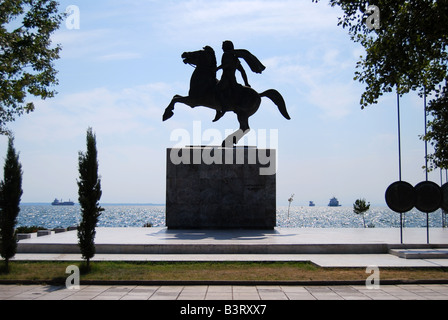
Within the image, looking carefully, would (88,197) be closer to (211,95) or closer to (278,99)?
(211,95)

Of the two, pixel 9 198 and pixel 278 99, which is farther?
pixel 278 99

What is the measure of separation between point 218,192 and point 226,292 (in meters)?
9.31

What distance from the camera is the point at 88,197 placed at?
9938mm

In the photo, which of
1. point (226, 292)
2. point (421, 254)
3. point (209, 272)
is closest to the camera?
point (226, 292)

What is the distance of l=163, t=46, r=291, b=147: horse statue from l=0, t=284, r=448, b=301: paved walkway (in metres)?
9.74

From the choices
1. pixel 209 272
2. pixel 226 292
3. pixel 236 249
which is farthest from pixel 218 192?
pixel 226 292

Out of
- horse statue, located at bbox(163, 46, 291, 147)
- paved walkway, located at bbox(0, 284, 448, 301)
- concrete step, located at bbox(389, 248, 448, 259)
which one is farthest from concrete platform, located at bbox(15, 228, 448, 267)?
horse statue, located at bbox(163, 46, 291, 147)

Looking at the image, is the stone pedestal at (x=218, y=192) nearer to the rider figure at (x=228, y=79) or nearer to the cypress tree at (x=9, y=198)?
the rider figure at (x=228, y=79)

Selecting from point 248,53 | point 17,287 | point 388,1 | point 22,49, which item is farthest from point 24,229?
point 388,1

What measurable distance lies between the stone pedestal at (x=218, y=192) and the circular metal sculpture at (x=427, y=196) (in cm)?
561

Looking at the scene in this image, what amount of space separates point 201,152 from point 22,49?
770 centimetres
